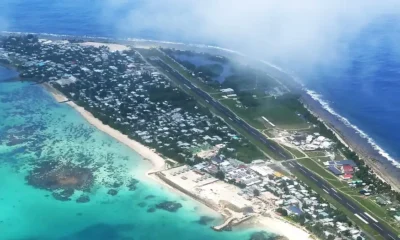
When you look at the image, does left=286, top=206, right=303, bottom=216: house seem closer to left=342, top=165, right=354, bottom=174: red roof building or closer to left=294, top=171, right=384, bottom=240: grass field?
left=294, top=171, right=384, bottom=240: grass field

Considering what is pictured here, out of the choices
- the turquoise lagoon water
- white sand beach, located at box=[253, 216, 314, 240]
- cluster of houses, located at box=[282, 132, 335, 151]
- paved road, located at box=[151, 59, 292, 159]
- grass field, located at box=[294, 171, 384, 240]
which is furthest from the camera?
cluster of houses, located at box=[282, 132, 335, 151]

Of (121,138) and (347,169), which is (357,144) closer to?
(347,169)

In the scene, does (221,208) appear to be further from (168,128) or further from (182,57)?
(182,57)

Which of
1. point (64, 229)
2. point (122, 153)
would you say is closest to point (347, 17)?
point (122, 153)

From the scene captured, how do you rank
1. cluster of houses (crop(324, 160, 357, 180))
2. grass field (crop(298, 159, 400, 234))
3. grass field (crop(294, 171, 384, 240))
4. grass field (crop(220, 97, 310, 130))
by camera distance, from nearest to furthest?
grass field (crop(294, 171, 384, 240))
grass field (crop(298, 159, 400, 234))
cluster of houses (crop(324, 160, 357, 180))
grass field (crop(220, 97, 310, 130))

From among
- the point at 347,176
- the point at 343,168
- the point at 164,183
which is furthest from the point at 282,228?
the point at 343,168

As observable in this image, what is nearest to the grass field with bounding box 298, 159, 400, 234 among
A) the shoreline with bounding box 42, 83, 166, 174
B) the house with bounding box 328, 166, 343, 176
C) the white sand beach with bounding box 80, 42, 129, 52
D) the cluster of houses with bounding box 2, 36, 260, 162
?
the house with bounding box 328, 166, 343, 176
